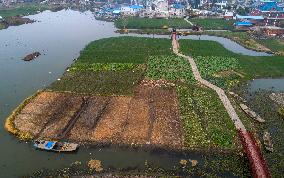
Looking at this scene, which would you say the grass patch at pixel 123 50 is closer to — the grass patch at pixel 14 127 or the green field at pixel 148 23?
the green field at pixel 148 23

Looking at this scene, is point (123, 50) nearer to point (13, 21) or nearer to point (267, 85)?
point (267, 85)

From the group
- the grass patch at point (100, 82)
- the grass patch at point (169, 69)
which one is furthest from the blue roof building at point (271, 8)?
the grass patch at point (100, 82)

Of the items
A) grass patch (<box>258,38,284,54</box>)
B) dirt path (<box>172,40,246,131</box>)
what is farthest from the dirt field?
grass patch (<box>258,38,284,54</box>)

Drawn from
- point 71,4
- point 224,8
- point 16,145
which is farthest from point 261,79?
point 71,4

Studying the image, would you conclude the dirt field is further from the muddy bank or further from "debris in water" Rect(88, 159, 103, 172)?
the muddy bank

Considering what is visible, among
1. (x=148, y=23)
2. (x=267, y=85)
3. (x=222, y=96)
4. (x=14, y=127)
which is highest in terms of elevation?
(x=148, y=23)

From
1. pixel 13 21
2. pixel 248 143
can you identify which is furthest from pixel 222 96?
pixel 13 21
